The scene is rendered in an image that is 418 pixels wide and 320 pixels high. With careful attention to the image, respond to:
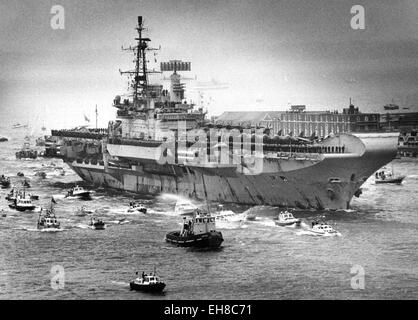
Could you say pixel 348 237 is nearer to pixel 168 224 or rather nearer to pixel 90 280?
pixel 168 224

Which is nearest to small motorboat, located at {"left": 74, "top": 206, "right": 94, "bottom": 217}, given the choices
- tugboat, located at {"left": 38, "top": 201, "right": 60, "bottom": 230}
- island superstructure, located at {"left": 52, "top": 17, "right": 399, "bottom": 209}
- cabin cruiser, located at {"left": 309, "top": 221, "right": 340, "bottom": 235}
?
tugboat, located at {"left": 38, "top": 201, "right": 60, "bottom": 230}

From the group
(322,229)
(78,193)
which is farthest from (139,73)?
(322,229)

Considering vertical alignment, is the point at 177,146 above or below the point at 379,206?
above

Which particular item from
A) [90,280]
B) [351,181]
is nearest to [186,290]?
[90,280]

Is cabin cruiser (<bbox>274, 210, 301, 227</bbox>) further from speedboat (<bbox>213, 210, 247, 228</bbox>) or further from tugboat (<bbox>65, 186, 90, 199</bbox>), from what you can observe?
tugboat (<bbox>65, 186, 90, 199</bbox>)

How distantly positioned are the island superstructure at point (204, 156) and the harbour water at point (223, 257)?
1.20 metres

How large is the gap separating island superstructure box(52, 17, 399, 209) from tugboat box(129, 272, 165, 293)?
12432 mm

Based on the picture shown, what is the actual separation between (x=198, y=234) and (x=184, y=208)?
7.24m

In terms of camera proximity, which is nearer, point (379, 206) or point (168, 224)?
point (168, 224)

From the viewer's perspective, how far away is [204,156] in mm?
33406

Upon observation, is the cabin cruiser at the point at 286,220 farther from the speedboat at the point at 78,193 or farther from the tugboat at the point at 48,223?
the speedboat at the point at 78,193

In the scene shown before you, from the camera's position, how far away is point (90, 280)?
65.8 feet
